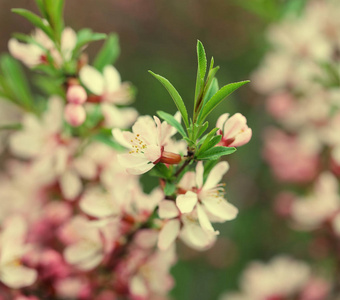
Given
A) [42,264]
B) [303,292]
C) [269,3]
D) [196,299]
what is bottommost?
[196,299]

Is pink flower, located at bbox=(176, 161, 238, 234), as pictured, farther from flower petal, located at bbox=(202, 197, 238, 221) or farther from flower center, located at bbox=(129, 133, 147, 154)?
flower center, located at bbox=(129, 133, 147, 154)

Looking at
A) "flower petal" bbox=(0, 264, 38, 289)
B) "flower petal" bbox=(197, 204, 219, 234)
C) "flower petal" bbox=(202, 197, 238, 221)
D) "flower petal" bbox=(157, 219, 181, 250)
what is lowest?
"flower petal" bbox=(0, 264, 38, 289)

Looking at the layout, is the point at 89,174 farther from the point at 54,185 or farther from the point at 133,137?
the point at 133,137

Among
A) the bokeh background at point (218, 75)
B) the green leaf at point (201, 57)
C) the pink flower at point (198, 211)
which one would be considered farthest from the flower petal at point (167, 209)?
the bokeh background at point (218, 75)

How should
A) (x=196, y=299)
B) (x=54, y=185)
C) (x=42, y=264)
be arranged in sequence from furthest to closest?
(x=196, y=299) → (x=54, y=185) → (x=42, y=264)

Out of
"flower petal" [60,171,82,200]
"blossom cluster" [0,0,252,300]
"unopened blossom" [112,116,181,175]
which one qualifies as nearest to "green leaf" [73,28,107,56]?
"blossom cluster" [0,0,252,300]

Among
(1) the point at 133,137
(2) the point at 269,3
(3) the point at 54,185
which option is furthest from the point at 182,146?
(2) the point at 269,3

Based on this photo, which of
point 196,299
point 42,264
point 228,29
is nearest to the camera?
point 42,264
